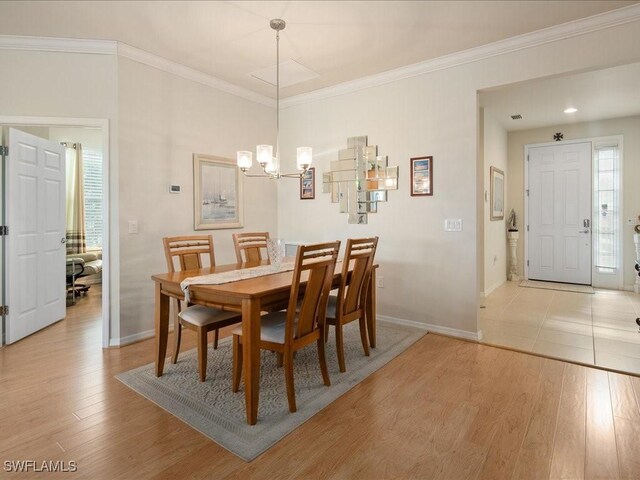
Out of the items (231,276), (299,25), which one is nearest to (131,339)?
(231,276)

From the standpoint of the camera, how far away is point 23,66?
3111 mm

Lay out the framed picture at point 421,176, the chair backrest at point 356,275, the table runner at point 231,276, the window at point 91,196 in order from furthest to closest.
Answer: the window at point 91,196
the framed picture at point 421,176
the chair backrest at point 356,275
the table runner at point 231,276

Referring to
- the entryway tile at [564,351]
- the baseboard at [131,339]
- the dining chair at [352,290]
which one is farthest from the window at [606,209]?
the baseboard at [131,339]

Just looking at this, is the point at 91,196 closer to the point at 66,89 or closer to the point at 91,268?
the point at 91,268

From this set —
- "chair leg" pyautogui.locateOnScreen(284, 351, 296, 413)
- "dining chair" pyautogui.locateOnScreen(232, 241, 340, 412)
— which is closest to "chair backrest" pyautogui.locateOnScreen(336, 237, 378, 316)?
"dining chair" pyautogui.locateOnScreen(232, 241, 340, 412)

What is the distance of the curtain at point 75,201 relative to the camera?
→ 20.1ft

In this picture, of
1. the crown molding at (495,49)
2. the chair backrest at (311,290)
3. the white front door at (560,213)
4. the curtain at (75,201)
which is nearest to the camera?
the chair backrest at (311,290)

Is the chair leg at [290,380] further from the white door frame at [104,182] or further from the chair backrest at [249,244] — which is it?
the white door frame at [104,182]

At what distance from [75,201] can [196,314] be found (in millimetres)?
5033

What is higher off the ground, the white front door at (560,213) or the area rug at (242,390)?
the white front door at (560,213)

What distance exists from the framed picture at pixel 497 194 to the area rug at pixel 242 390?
10.5 feet

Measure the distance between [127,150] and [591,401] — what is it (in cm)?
405

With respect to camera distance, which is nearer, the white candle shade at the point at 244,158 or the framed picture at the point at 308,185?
the white candle shade at the point at 244,158
